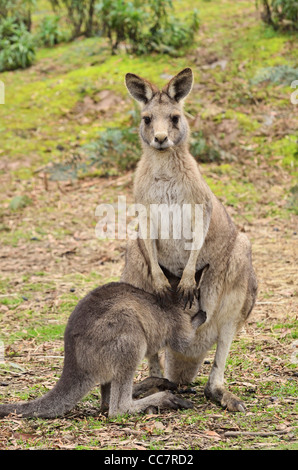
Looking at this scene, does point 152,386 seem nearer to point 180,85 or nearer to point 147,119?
point 147,119

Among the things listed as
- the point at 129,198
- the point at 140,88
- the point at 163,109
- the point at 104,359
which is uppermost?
the point at 140,88

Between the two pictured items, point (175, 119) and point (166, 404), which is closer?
point (166, 404)

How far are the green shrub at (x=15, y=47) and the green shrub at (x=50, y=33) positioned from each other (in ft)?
1.30

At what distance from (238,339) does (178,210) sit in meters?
1.65

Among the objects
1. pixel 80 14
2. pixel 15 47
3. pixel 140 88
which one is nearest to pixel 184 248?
pixel 140 88

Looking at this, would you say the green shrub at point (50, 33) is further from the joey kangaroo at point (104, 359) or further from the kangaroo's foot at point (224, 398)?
the kangaroo's foot at point (224, 398)

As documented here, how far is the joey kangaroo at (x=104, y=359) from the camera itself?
155 inches

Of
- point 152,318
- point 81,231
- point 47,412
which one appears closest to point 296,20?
point 81,231

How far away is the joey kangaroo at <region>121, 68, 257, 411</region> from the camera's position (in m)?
4.51

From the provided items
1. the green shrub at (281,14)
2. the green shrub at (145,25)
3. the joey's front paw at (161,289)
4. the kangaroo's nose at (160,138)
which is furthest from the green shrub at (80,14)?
Answer: the joey's front paw at (161,289)

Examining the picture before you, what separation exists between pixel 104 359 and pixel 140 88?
77.0 inches

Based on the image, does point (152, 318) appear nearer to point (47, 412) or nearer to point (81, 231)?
point (47, 412)

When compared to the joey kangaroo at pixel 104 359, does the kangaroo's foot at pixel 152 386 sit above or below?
below

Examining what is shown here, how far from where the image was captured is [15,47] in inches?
513
